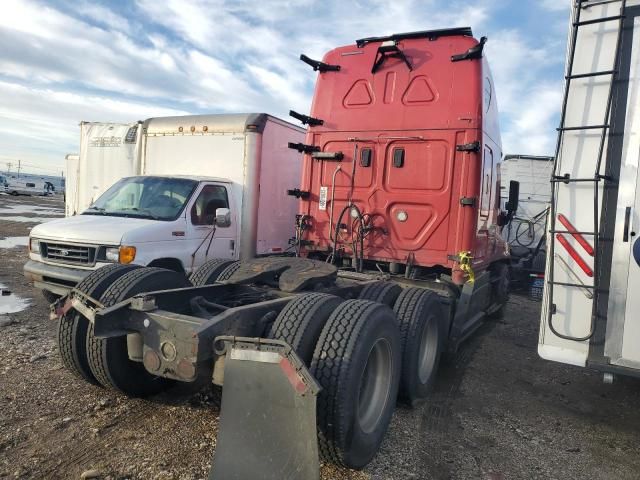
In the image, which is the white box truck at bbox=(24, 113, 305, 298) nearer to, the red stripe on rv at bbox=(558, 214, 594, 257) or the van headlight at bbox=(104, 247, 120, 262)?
the van headlight at bbox=(104, 247, 120, 262)

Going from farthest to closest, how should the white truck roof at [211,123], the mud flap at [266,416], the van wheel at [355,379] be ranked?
1. the white truck roof at [211,123]
2. the van wheel at [355,379]
3. the mud flap at [266,416]

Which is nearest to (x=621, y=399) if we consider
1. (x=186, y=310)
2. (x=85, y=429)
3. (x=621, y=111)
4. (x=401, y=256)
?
(x=401, y=256)

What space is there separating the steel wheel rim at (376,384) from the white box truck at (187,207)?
11.5 feet

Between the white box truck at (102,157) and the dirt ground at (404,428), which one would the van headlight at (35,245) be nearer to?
Result: the dirt ground at (404,428)

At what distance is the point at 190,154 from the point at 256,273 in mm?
4072

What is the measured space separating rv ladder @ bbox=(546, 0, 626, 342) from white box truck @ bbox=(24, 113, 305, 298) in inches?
166

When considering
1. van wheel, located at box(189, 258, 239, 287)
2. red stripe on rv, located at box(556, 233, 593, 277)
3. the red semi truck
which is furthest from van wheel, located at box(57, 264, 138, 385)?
red stripe on rv, located at box(556, 233, 593, 277)

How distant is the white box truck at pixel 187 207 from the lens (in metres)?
6.03

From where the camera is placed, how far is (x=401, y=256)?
5.80 metres

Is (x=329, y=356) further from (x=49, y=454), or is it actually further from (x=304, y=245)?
(x=304, y=245)

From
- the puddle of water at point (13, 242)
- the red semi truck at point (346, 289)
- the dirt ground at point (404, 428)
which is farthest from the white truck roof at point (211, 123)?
the puddle of water at point (13, 242)

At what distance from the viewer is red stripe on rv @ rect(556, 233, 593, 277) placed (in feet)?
12.0

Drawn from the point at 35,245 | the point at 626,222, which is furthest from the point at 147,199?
the point at 626,222

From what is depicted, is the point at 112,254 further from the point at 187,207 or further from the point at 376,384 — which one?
the point at 376,384
